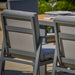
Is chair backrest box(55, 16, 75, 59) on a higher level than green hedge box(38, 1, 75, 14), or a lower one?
higher

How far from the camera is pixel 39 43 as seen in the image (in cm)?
288

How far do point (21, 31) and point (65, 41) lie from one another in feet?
1.53

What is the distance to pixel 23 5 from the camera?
452 centimetres

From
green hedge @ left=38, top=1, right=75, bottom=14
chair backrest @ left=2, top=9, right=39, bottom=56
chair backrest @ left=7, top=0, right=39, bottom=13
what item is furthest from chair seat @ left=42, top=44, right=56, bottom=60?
green hedge @ left=38, top=1, right=75, bottom=14

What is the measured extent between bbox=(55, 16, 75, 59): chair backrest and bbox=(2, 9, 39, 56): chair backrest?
0.84 feet

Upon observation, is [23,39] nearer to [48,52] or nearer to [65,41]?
[48,52]

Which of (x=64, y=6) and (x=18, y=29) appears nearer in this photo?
(x=18, y=29)

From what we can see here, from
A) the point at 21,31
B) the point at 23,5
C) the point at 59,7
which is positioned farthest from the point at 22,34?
the point at 59,7

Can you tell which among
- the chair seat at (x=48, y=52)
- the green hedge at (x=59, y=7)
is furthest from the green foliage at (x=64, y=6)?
the chair seat at (x=48, y=52)

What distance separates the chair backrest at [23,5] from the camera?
424cm

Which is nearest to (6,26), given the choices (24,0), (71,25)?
(71,25)

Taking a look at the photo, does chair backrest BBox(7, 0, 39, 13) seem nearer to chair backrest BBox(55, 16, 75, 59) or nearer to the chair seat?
the chair seat

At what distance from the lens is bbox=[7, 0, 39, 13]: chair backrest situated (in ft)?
13.9

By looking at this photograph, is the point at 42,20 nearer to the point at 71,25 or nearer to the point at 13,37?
the point at 13,37
